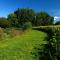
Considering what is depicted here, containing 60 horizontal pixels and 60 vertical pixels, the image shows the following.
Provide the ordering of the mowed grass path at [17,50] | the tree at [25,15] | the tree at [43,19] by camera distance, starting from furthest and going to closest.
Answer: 1. the tree at [43,19]
2. the tree at [25,15]
3. the mowed grass path at [17,50]

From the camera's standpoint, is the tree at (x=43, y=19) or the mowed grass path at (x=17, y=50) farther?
the tree at (x=43, y=19)

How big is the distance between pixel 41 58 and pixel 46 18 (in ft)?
225

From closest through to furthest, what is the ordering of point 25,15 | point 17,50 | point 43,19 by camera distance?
1. point 17,50
2. point 25,15
3. point 43,19

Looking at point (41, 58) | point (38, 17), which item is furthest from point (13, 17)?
point (41, 58)

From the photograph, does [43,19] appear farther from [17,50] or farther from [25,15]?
[17,50]

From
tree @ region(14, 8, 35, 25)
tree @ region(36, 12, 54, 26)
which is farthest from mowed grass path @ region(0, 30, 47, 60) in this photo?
tree @ region(36, 12, 54, 26)

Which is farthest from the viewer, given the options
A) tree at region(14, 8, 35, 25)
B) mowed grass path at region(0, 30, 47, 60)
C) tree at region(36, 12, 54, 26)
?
tree at region(36, 12, 54, 26)

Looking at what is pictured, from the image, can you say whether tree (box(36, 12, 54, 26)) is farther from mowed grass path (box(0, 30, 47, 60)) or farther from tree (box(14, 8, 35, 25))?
mowed grass path (box(0, 30, 47, 60))

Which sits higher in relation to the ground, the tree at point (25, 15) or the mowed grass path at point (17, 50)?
the tree at point (25, 15)

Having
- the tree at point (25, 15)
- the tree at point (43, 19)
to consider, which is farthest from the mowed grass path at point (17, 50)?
the tree at point (43, 19)

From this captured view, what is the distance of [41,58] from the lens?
12.2m

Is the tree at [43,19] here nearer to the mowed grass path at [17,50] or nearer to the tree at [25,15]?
the tree at [25,15]

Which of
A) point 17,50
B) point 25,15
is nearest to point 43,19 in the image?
point 25,15

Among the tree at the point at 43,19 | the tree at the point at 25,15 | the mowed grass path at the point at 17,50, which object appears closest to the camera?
the mowed grass path at the point at 17,50
